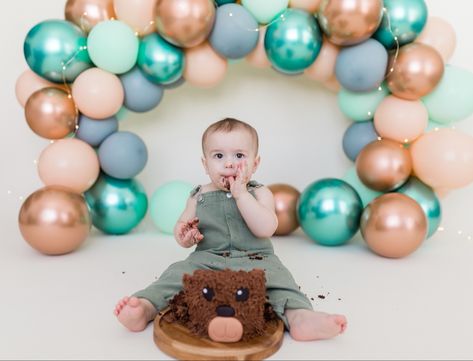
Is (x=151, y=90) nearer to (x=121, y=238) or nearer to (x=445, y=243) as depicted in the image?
(x=121, y=238)

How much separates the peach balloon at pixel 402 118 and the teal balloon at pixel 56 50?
1.26m

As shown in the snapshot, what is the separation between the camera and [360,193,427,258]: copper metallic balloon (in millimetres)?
2488

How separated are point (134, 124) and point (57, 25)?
723 millimetres

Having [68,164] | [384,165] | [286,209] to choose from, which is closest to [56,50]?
[68,164]

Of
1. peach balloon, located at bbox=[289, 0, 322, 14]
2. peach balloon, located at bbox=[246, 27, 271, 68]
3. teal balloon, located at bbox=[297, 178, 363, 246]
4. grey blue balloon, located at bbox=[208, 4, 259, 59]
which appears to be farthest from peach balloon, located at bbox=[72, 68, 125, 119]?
teal balloon, located at bbox=[297, 178, 363, 246]

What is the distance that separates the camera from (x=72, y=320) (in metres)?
1.90

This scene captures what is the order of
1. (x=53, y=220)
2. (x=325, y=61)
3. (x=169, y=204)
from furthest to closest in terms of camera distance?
(x=169, y=204), (x=325, y=61), (x=53, y=220)

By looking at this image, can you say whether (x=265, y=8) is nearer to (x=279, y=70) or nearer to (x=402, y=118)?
(x=279, y=70)

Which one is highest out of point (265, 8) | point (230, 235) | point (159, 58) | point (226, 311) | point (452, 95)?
point (265, 8)

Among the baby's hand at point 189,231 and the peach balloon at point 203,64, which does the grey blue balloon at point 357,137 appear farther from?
the baby's hand at point 189,231

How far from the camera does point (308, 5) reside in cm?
262

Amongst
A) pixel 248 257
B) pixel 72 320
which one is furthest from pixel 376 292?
pixel 72 320

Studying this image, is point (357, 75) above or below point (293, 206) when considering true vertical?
above

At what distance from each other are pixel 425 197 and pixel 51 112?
1.59m
